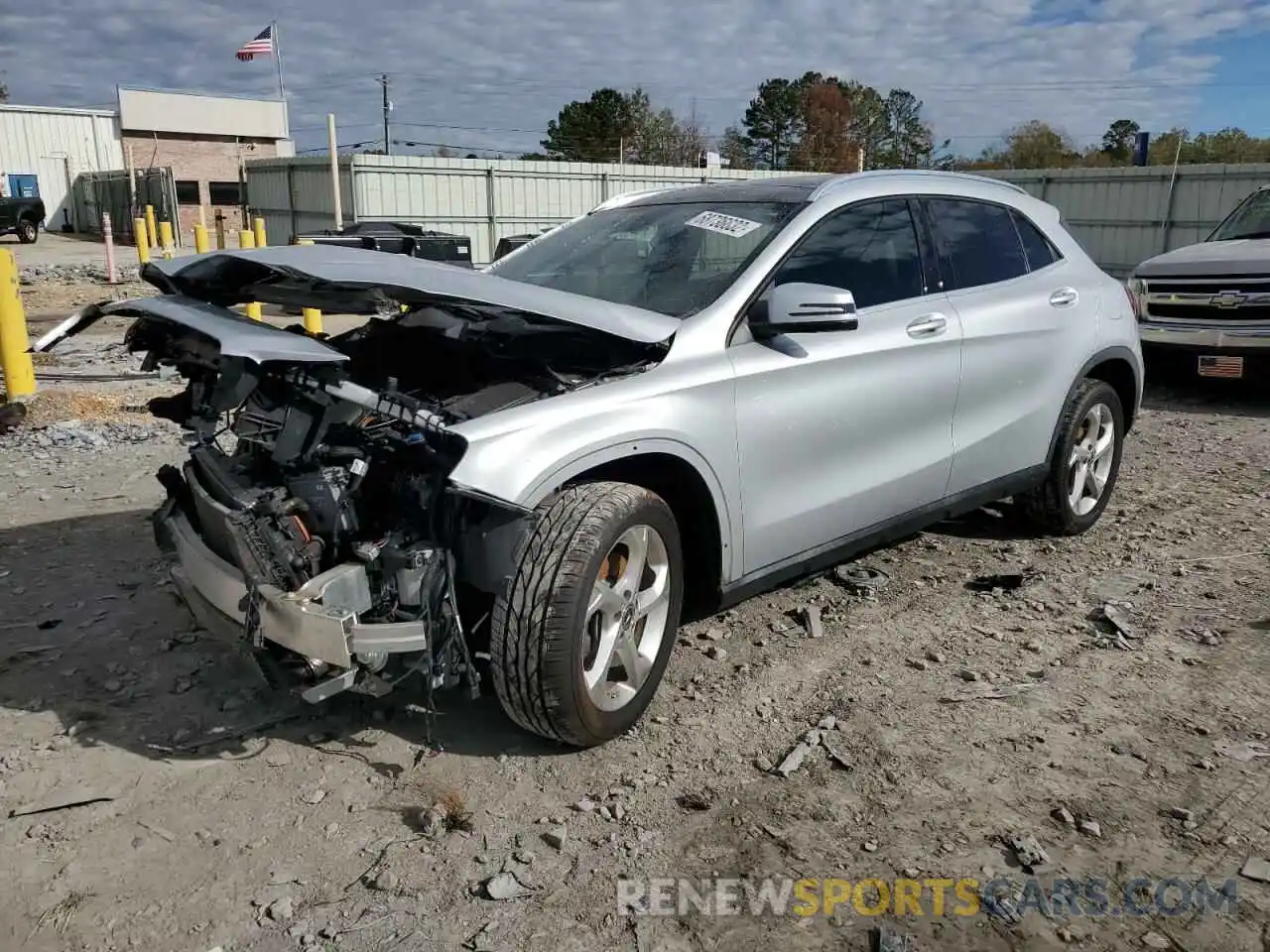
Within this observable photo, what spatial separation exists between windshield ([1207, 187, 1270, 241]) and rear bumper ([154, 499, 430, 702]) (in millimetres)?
9800

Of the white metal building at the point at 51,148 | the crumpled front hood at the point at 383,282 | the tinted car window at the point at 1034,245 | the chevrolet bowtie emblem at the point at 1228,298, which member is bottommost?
the chevrolet bowtie emblem at the point at 1228,298

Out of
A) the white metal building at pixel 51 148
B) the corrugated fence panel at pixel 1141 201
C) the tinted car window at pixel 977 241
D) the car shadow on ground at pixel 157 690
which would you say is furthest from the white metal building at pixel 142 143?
the tinted car window at pixel 977 241

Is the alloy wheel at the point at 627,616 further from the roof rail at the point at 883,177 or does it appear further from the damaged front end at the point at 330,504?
the roof rail at the point at 883,177

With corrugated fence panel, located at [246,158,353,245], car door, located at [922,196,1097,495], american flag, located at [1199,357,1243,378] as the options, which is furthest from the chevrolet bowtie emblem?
corrugated fence panel, located at [246,158,353,245]

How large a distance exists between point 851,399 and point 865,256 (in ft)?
2.18

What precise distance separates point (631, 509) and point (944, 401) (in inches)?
73.2

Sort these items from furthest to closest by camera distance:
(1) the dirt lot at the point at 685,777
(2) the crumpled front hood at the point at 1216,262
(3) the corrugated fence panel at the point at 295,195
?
(3) the corrugated fence panel at the point at 295,195, (2) the crumpled front hood at the point at 1216,262, (1) the dirt lot at the point at 685,777

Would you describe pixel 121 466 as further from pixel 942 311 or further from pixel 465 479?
pixel 942 311

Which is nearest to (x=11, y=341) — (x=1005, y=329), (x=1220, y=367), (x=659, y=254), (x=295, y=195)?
(x=659, y=254)

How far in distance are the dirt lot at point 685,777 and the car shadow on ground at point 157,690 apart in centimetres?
1

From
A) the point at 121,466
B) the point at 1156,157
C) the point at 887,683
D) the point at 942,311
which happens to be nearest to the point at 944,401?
the point at 942,311

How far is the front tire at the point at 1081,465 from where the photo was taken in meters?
5.09

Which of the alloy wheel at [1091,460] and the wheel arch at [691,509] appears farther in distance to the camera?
the alloy wheel at [1091,460]

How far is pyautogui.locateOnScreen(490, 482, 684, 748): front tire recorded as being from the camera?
291 centimetres
